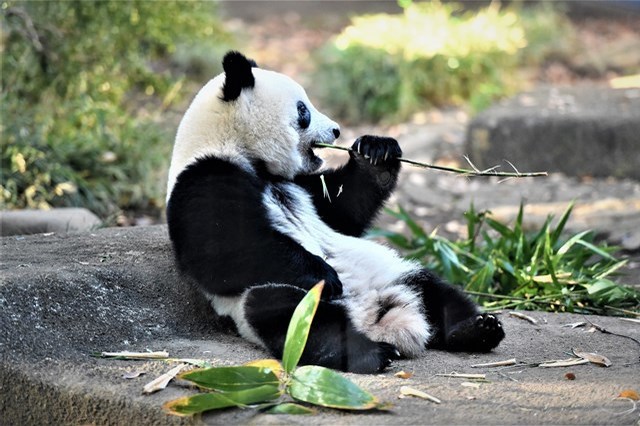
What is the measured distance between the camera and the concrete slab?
2.64 metres

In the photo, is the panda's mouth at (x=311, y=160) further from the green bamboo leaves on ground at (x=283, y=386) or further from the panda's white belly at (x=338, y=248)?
the green bamboo leaves on ground at (x=283, y=386)

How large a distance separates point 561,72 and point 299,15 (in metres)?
4.73

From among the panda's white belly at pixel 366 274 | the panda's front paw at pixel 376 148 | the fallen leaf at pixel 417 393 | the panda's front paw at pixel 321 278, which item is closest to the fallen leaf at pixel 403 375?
the fallen leaf at pixel 417 393

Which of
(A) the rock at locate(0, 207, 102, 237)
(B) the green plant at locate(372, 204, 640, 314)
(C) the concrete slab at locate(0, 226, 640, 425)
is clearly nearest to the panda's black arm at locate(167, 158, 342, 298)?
(C) the concrete slab at locate(0, 226, 640, 425)

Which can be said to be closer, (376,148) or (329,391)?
(329,391)

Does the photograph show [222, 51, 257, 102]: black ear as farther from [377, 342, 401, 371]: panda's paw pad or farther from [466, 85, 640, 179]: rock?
[466, 85, 640, 179]: rock

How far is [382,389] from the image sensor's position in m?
2.80

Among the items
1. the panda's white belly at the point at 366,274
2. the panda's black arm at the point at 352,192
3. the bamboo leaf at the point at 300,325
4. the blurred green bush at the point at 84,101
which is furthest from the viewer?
the blurred green bush at the point at 84,101

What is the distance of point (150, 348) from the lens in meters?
3.29

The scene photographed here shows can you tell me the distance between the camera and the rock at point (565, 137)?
8086 millimetres

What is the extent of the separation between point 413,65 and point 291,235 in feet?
24.1

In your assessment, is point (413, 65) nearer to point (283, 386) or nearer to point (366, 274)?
point (366, 274)

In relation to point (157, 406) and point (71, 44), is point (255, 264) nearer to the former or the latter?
point (157, 406)

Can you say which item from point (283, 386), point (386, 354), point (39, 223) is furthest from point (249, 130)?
point (39, 223)
